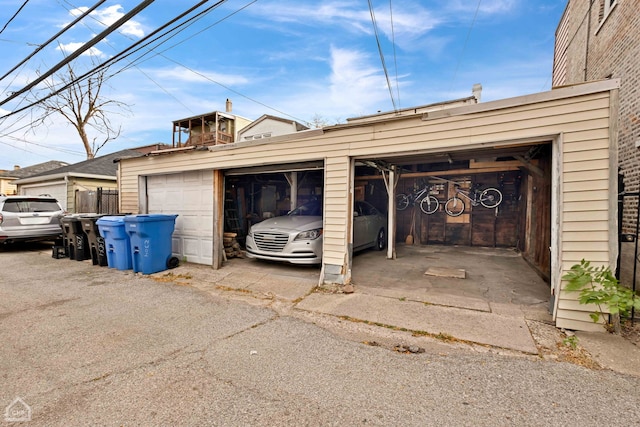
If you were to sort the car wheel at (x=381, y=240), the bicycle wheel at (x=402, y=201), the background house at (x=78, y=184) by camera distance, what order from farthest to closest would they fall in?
the background house at (x=78, y=184) < the bicycle wheel at (x=402, y=201) < the car wheel at (x=381, y=240)

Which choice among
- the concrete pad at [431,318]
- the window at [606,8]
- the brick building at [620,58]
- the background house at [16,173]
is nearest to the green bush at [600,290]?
the concrete pad at [431,318]

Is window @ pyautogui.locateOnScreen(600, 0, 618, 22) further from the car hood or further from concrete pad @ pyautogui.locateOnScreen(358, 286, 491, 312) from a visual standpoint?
the car hood

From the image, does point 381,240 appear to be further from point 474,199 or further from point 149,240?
point 149,240

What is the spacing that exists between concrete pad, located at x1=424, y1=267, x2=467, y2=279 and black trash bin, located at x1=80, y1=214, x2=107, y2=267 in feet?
23.8

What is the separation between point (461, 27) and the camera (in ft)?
23.2

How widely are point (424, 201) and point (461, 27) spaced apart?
185 inches

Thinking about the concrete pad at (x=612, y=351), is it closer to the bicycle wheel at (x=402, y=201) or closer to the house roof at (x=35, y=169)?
the bicycle wheel at (x=402, y=201)

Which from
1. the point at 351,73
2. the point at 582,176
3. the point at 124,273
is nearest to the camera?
the point at 582,176

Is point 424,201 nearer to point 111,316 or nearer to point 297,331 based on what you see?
point 297,331

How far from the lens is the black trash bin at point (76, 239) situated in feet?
23.7

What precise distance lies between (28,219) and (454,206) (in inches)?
498

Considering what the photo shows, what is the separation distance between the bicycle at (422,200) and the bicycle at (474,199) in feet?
1.30

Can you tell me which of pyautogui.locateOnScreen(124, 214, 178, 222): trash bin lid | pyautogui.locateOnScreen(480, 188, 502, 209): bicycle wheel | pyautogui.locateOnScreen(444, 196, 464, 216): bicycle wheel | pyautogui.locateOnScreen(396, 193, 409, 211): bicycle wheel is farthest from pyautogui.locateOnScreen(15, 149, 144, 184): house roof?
pyautogui.locateOnScreen(480, 188, 502, 209): bicycle wheel

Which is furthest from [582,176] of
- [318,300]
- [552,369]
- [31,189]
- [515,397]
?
[31,189]
